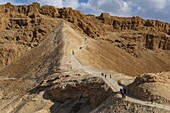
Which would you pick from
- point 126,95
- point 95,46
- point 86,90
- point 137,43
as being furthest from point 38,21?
point 126,95

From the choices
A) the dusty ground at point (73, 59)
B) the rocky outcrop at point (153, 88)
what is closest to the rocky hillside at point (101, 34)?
the dusty ground at point (73, 59)

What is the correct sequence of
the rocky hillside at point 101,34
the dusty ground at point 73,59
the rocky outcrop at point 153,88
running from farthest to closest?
the rocky hillside at point 101,34 → the dusty ground at point 73,59 → the rocky outcrop at point 153,88

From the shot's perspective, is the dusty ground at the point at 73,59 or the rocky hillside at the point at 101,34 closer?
the dusty ground at the point at 73,59

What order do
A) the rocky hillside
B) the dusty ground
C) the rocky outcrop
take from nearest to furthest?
the rocky outcrop → the dusty ground → the rocky hillside

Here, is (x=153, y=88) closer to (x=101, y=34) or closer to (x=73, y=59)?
(x=73, y=59)

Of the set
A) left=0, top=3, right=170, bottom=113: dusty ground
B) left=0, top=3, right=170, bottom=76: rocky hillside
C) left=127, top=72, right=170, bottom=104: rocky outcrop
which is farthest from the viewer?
left=0, top=3, right=170, bottom=76: rocky hillside

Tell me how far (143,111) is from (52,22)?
247 feet

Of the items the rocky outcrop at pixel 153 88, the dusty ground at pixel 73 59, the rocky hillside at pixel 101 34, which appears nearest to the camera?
the rocky outcrop at pixel 153 88

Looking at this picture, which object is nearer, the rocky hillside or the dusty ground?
the dusty ground

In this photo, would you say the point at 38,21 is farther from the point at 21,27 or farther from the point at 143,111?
the point at 143,111

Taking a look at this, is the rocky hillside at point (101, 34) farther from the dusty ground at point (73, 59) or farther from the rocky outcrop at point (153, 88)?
A: the rocky outcrop at point (153, 88)

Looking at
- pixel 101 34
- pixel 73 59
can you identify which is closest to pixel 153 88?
pixel 73 59

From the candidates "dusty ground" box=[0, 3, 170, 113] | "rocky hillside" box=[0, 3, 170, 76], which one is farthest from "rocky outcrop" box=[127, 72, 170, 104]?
"rocky hillside" box=[0, 3, 170, 76]

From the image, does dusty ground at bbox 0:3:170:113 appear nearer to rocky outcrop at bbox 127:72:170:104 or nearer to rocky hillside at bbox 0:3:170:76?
rocky hillside at bbox 0:3:170:76
